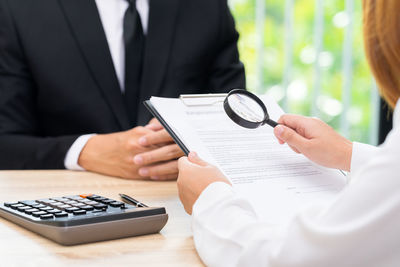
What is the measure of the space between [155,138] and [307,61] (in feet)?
6.15

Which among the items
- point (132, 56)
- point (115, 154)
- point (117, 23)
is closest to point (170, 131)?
point (115, 154)

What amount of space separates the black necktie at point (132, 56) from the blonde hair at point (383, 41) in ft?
3.35

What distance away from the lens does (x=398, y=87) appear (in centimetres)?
79

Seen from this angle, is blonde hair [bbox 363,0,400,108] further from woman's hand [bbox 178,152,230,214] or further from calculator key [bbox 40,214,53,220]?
calculator key [bbox 40,214,53,220]

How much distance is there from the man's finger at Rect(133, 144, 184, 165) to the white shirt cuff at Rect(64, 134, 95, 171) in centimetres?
22

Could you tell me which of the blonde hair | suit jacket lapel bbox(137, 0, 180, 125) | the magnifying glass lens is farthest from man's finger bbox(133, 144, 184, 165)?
the blonde hair

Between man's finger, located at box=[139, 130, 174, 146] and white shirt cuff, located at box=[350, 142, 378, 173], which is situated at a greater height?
white shirt cuff, located at box=[350, 142, 378, 173]

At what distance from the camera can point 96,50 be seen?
1664 millimetres

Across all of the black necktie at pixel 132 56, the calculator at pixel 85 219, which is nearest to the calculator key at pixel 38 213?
the calculator at pixel 85 219

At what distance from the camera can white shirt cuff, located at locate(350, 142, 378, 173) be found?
1.00m

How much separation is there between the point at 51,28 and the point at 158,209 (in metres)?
1.07

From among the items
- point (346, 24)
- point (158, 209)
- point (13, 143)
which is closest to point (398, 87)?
point (158, 209)

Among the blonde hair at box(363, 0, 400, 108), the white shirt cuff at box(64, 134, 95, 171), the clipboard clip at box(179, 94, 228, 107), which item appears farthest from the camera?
the white shirt cuff at box(64, 134, 95, 171)

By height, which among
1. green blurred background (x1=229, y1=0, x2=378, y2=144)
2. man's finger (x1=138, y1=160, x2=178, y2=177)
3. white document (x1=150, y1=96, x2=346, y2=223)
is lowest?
green blurred background (x1=229, y1=0, x2=378, y2=144)
